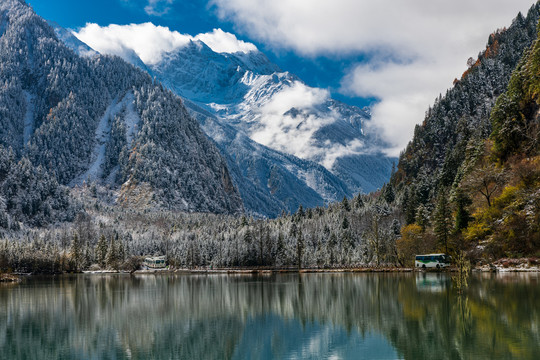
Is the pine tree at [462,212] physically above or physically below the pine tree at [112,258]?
above

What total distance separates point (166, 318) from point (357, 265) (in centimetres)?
9769

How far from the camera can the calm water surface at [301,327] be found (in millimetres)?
32719

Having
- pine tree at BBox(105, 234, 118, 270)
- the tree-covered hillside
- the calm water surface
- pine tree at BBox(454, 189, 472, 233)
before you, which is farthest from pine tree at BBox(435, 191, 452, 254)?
pine tree at BBox(105, 234, 118, 270)

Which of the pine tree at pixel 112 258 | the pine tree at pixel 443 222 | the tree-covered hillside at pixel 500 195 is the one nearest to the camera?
the tree-covered hillside at pixel 500 195

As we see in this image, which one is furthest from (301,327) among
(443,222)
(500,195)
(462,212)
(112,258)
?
(112,258)

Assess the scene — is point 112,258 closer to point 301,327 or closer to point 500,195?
point 500,195

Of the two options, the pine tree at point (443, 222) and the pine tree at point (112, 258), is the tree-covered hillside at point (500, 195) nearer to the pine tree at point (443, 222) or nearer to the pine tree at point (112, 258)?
the pine tree at point (443, 222)

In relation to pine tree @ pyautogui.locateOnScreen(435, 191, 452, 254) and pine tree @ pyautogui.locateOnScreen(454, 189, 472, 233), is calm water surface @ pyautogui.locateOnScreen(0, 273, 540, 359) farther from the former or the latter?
pine tree @ pyautogui.locateOnScreen(435, 191, 452, 254)

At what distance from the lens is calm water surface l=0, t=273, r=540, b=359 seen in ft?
107

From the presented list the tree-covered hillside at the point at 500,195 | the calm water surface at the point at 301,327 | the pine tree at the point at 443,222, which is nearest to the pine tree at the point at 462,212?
the tree-covered hillside at the point at 500,195

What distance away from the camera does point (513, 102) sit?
3831 inches

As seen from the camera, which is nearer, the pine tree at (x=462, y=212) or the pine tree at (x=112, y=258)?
the pine tree at (x=462, y=212)

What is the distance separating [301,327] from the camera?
42031 mm

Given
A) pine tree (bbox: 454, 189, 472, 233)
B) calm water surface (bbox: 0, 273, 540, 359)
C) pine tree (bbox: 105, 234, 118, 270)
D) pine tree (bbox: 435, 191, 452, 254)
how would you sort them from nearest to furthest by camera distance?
1. calm water surface (bbox: 0, 273, 540, 359)
2. pine tree (bbox: 454, 189, 472, 233)
3. pine tree (bbox: 435, 191, 452, 254)
4. pine tree (bbox: 105, 234, 118, 270)
